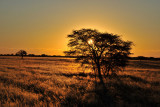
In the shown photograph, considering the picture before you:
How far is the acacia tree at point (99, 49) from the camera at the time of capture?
16.9 meters

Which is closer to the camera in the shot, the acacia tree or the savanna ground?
the savanna ground

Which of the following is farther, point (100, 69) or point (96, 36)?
point (100, 69)

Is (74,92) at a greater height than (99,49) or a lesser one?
lesser

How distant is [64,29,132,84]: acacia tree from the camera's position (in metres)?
16.9

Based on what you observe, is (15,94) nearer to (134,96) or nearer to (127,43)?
(134,96)

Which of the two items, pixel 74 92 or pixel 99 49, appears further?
pixel 99 49

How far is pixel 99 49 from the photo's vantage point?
1705 centimetres

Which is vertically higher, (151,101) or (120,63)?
(120,63)

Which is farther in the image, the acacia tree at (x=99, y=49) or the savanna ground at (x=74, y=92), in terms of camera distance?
the acacia tree at (x=99, y=49)

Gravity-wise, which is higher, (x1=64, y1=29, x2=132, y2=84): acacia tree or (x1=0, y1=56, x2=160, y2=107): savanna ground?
(x1=64, y1=29, x2=132, y2=84): acacia tree

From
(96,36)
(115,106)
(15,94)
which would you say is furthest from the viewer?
(96,36)

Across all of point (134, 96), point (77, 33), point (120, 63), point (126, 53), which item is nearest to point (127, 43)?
point (126, 53)

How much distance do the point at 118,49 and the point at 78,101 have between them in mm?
10992

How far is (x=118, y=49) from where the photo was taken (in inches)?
672
